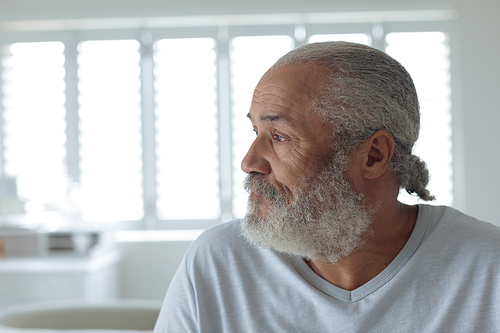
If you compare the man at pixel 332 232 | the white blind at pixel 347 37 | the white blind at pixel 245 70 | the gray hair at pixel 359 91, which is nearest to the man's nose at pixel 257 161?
the man at pixel 332 232

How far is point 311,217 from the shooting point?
926 mm

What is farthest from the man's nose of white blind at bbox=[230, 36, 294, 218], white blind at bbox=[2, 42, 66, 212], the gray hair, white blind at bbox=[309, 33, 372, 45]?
white blind at bbox=[2, 42, 66, 212]

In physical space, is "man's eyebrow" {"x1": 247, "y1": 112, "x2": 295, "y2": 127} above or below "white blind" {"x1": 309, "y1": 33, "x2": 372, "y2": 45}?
below

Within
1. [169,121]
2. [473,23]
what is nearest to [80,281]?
[169,121]

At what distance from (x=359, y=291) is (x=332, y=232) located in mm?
120

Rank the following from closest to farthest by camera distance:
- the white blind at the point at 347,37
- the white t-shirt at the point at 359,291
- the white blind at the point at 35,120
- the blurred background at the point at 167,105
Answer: the white t-shirt at the point at 359,291 → the blurred background at the point at 167,105 → the white blind at the point at 347,37 → the white blind at the point at 35,120

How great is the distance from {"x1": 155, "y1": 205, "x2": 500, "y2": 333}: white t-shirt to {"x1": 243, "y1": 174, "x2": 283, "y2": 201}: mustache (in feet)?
0.46

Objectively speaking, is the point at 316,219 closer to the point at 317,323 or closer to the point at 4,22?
the point at 317,323

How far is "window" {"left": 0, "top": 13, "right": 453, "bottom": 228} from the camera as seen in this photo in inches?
134

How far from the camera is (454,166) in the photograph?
10.9 feet

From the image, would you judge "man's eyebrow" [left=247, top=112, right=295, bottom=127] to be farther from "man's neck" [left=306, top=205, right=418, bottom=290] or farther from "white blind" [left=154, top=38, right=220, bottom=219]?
"white blind" [left=154, top=38, right=220, bottom=219]

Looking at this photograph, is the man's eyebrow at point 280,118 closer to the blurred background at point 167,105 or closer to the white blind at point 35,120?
the blurred background at point 167,105

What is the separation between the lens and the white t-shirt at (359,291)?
2.83 ft

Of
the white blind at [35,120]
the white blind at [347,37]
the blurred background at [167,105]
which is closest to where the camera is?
the blurred background at [167,105]
